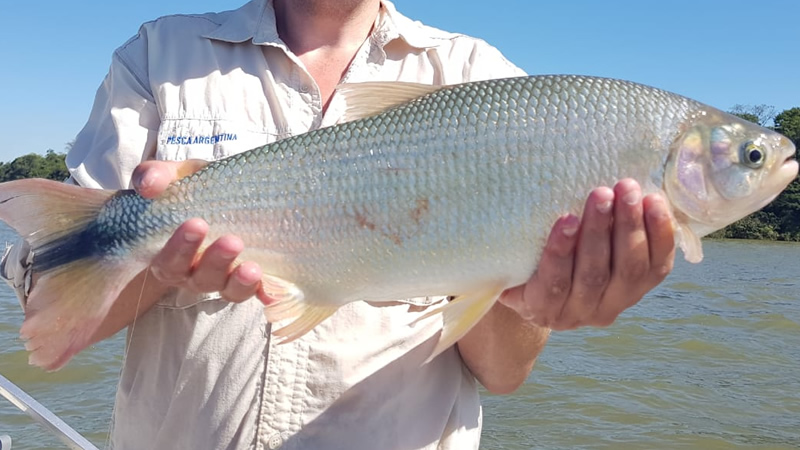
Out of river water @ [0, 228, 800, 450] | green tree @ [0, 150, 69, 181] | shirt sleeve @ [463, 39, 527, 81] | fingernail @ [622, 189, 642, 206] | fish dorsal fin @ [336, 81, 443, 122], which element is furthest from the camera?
green tree @ [0, 150, 69, 181]

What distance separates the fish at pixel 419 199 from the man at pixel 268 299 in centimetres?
10

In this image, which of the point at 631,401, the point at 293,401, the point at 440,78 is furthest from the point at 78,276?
→ the point at 631,401

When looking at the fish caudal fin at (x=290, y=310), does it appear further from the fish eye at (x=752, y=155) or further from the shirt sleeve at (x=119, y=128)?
the fish eye at (x=752, y=155)

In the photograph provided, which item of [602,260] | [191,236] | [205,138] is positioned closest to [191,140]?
[205,138]

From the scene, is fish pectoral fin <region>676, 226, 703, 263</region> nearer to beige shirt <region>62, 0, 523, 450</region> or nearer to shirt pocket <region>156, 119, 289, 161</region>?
beige shirt <region>62, 0, 523, 450</region>

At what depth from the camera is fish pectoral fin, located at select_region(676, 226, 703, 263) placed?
2.21m

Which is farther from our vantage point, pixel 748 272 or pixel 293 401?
pixel 748 272

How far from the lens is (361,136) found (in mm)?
2340

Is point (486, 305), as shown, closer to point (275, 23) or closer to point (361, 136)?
point (361, 136)

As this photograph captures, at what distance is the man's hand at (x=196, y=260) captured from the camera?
2.20 metres

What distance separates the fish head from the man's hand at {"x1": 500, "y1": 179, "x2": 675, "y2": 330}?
145 millimetres

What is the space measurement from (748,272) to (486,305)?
2327 centimetres

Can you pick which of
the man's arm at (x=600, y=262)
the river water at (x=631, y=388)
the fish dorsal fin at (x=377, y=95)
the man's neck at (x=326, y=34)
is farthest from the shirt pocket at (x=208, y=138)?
the river water at (x=631, y=388)

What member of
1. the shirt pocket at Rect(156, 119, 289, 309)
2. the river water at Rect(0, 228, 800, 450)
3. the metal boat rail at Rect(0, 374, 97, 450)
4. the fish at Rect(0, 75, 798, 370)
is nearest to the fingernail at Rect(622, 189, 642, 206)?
the fish at Rect(0, 75, 798, 370)
